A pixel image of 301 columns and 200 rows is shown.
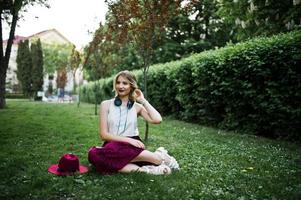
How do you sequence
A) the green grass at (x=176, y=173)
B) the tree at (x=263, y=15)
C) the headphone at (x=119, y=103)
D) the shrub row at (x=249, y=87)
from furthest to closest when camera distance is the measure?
the tree at (x=263, y=15) < the shrub row at (x=249, y=87) < the headphone at (x=119, y=103) < the green grass at (x=176, y=173)

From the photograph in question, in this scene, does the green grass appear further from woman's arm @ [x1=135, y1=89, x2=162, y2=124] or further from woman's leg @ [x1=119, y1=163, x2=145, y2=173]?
woman's arm @ [x1=135, y1=89, x2=162, y2=124]

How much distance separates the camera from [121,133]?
5617mm

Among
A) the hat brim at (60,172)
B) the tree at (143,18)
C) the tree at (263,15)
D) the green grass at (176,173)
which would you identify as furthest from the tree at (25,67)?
the hat brim at (60,172)

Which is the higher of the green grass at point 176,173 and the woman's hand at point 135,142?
the woman's hand at point 135,142

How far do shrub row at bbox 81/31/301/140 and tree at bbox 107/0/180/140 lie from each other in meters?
2.67

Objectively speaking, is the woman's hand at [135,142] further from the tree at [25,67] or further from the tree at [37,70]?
the tree at [25,67]

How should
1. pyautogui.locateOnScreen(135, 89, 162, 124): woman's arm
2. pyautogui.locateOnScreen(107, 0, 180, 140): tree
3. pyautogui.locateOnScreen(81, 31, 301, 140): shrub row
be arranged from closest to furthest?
pyautogui.locateOnScreen(135, 89, 162, 124): woman's arm, pyautogui.locateOnScreen(81, 31, 301, 140): shrub row, pyautogui.locateOnScreen(107, 0, 180, 140): tree

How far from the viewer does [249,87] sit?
404 inches

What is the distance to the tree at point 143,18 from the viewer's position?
953 centimetres

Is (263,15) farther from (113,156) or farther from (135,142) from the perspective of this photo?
(113,156)

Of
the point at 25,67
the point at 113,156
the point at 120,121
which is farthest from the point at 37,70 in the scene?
the point at 113,156

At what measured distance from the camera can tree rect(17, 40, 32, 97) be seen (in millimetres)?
47459

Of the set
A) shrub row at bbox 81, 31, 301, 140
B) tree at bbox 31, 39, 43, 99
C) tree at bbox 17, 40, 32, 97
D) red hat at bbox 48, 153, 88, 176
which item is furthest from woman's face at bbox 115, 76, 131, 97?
tree at bbox 17, 40, 32, 97

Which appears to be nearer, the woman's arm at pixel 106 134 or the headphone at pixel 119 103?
the woman's arm at pixel 106 134
